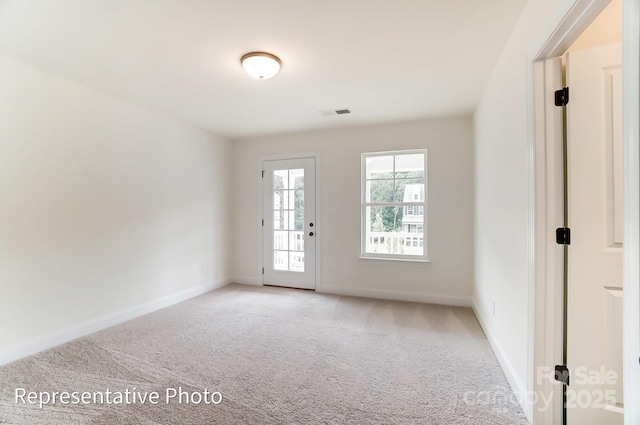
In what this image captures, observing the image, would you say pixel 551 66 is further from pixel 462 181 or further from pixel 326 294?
pixel 326 294

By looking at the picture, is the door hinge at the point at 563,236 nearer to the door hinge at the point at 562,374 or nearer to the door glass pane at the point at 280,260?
the door hinge at the point at 562,374

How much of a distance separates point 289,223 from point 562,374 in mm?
3641

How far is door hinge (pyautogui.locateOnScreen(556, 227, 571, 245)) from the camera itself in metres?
1.52

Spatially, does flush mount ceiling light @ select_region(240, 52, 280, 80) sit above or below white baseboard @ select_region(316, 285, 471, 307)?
above

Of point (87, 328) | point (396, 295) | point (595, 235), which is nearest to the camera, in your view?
point (595, 235)

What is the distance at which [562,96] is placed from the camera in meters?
1.55

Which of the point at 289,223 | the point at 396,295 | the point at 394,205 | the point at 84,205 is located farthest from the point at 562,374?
the point at 84,205

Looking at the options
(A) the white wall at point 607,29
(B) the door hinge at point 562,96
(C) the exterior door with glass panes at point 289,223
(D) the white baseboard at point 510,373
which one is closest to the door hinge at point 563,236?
(B) the door hinge at point 562,96

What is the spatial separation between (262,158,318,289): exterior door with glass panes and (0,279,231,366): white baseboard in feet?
4.24

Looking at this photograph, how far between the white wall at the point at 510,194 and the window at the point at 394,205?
3.31ft

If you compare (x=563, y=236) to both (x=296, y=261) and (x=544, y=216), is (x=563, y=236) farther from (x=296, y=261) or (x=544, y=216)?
(x=296, y=261)

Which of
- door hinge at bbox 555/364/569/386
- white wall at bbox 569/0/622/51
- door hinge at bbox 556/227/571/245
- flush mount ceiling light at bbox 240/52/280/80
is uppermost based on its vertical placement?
flush mount ceiling light at bbox 240/52/280/80

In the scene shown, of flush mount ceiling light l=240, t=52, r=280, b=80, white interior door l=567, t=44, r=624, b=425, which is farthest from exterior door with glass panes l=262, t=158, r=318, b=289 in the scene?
white interior door l=567, t=44, r=624, b=425

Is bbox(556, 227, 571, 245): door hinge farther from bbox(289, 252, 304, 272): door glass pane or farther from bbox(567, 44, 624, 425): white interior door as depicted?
bbox(289, 252, 304, 272): door glass pane
